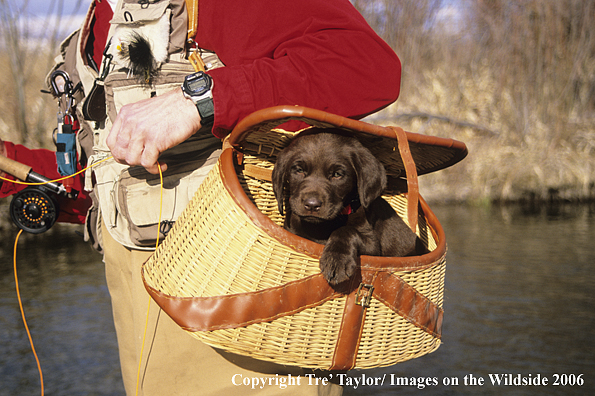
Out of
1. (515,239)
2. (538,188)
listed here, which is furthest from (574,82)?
(515,239)

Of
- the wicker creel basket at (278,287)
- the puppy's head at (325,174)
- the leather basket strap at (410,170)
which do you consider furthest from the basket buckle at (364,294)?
the puppy's head at (325,174)

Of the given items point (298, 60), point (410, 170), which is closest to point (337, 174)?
point (410, 170)

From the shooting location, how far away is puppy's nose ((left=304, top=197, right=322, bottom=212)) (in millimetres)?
2188

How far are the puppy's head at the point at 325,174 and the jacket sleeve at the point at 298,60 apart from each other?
357 mm

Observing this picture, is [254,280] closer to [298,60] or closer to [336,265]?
[336,265]

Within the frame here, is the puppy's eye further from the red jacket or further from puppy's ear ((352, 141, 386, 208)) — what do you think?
the red jacket

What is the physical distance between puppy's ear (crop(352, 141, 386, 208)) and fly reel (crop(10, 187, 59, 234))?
1.63 meters

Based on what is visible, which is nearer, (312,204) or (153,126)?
(153,126)

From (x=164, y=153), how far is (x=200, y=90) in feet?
1.43

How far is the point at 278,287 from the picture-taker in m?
1.71

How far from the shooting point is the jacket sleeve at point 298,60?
1.80 meters

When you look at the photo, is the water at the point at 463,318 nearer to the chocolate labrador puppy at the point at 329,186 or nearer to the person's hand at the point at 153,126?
the chocolate labrador puppy at the point at 329,186

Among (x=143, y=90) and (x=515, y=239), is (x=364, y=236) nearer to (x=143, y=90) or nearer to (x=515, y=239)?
(x=143, y=90)

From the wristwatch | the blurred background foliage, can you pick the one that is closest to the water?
the blurred background foliage
